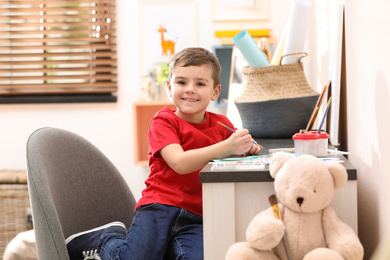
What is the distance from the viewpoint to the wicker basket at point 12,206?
120 inches

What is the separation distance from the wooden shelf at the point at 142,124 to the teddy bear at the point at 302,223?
7.63ft

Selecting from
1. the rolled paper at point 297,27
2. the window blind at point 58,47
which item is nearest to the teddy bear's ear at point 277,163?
the rolled paper at point 297,27

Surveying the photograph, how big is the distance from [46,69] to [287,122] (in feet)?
7.27

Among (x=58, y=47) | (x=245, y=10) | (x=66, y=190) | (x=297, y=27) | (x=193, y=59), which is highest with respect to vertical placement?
(x=245, y=10)

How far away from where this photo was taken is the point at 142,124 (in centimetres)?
328

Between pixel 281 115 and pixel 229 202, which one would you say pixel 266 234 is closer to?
pixel 229 202

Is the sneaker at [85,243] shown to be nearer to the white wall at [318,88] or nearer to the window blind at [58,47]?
the white wall at [318,88]

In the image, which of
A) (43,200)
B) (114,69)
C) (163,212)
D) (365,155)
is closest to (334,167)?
(365,155)

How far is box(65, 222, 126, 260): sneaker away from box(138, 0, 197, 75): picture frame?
6.65ft

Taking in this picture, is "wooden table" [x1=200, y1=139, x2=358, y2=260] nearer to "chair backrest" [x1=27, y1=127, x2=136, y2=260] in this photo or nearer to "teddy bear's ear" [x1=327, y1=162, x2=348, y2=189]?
"teddy bear's ear" [x1=327, y1=162, x2=348, y2=189]

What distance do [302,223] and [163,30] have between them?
258 centimetres

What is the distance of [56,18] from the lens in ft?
10.8

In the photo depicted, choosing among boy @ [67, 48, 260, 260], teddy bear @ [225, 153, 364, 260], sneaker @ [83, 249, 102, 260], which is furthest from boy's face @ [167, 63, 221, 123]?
teddy bear @ [225, 153, 364, 260]

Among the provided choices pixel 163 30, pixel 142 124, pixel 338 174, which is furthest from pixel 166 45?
pixel 338 174
